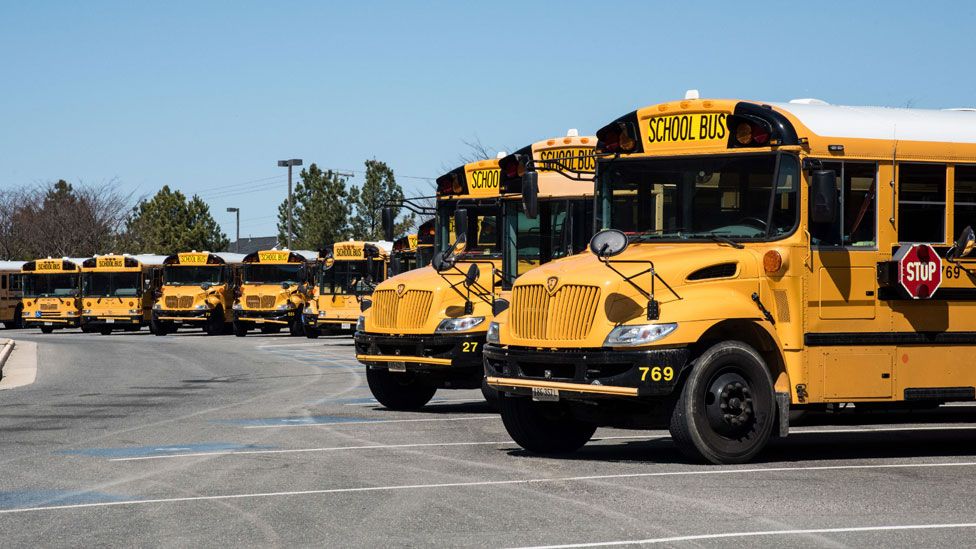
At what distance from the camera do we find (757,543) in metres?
7.37

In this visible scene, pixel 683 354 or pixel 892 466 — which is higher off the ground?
pixel 683 354

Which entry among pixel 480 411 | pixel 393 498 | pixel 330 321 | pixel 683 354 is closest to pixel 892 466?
pixel 683 354

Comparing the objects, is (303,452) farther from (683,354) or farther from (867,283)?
(867,283)

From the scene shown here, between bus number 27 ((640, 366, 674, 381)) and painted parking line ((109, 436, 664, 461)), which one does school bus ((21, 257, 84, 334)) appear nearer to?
painted parking line ((109, 436, 664, 461))

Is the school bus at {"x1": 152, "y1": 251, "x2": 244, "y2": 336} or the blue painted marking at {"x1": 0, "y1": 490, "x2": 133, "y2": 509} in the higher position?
the school bus at {"x1": 152, "y1": 251, "x2": 244, "y2": 336}

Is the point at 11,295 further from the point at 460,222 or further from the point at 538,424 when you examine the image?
the point at 538,424

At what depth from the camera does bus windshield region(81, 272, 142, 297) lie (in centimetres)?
4741

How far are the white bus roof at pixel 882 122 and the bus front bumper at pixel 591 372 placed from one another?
224cm

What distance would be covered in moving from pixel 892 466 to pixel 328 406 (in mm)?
8024

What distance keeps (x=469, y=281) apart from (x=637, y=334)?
5609 millimetres

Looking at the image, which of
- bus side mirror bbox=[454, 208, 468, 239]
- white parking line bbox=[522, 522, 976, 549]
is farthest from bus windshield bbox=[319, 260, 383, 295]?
white parking line bbox=[522, 522, 976, 549]

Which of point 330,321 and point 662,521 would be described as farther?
point 330,321

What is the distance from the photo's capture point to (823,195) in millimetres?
10508

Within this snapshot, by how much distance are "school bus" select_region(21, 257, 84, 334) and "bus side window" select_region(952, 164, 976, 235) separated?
4158cm
